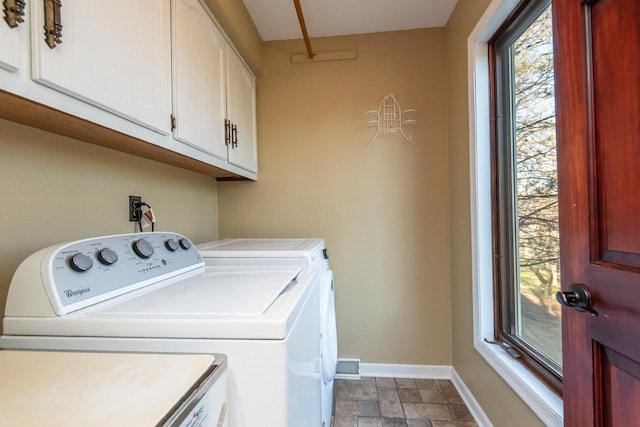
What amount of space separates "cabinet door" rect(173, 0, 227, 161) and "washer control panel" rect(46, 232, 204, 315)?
461 millimetres

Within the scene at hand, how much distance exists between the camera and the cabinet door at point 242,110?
1739 mm

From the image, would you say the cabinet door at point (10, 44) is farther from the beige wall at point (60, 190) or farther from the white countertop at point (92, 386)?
the white countertop at point (92, 386)

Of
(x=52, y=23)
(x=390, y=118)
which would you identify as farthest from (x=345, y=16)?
(x=52, y=23)

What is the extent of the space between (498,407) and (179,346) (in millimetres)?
1591

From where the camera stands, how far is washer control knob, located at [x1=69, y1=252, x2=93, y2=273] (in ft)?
2.57

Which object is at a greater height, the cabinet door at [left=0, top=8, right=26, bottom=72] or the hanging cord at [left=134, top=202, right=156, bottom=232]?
the cabinet door at [left=0, top=8, right=26, bottom=72]

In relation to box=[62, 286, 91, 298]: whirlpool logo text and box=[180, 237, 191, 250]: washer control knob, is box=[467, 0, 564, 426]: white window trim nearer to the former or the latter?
box=[180, 237, 191, 250]: washer control knob

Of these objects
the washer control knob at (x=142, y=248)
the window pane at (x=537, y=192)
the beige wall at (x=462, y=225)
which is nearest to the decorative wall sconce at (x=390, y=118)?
the beige wall at (x=462, y=225)

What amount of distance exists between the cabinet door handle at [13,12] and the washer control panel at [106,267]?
0.54 metres

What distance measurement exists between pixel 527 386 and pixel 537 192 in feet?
2.66

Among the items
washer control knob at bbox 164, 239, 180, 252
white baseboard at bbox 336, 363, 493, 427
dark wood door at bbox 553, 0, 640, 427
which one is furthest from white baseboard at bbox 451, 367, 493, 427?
washer control knob at bbox 164, 239, 180, 252

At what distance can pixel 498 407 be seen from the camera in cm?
142

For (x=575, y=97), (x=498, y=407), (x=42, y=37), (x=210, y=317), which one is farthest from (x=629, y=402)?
(x=42, y=37)

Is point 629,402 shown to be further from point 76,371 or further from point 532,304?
point 76,371
